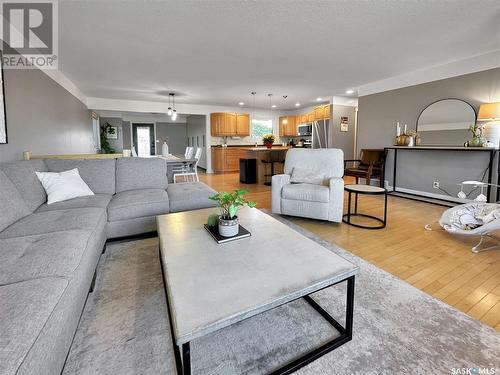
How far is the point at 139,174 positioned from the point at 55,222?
53.8 inches

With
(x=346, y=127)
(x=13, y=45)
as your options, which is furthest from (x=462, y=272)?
(x=346, y=127)

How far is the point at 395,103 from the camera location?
489 cm

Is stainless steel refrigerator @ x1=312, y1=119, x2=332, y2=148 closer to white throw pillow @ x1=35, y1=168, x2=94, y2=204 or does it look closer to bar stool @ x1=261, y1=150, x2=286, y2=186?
bar stool @ x1=261, y1=150, x2=286, y2=186

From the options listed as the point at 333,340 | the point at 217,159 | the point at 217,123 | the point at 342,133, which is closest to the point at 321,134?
the point at 342,133

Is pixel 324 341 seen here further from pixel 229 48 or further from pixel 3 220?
pixel 229 48

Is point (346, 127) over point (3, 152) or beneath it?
over

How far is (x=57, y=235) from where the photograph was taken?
149 cm

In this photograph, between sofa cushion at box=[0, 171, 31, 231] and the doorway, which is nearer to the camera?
sofa cushion at box=[0, 171, 31, 231]

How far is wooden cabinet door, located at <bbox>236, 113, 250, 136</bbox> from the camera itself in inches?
326

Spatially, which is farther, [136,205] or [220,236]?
[136,205]

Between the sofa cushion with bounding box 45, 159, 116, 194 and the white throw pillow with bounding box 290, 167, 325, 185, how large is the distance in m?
2.27

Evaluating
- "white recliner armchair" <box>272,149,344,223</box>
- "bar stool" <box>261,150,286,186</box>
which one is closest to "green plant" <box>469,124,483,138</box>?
"white recliner armchair" <box>272,149,344,223</box>

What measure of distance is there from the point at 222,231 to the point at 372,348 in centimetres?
100

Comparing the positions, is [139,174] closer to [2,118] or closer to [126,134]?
[2,118]
